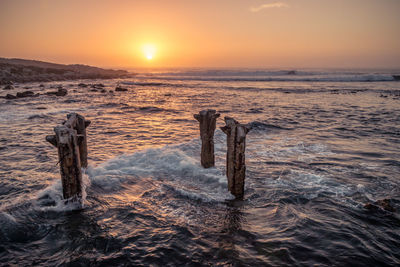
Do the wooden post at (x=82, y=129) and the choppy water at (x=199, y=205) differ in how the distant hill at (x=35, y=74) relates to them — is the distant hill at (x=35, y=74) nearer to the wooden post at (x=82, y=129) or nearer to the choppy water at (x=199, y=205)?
the wooden post at (x=82, y=129)

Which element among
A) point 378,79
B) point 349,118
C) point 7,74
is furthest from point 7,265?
point 378,79

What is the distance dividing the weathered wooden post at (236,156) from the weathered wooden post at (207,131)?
5.16 ft

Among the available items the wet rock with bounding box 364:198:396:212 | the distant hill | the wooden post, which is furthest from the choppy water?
the distant hill

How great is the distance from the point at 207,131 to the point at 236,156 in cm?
225

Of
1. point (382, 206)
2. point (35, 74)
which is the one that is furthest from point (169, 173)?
point (35, 74)

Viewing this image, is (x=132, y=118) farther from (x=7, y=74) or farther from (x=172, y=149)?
(x=7, y=74)

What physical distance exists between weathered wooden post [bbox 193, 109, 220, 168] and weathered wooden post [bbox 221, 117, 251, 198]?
1572mm

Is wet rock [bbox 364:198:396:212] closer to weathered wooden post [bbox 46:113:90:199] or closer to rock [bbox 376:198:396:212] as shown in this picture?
rock [bbox 376:198:396:212]

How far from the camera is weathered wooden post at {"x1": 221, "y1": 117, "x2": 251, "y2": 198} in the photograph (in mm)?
6590

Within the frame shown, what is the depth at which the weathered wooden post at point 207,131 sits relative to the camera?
28.1 ft

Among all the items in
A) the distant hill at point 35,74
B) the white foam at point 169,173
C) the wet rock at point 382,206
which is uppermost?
the distant hill at point 35,74

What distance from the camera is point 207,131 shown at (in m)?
8.66

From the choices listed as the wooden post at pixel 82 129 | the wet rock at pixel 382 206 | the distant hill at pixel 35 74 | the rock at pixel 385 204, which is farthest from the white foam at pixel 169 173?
the distant hill at pixel 35 74

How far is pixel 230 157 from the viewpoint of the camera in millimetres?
6820
